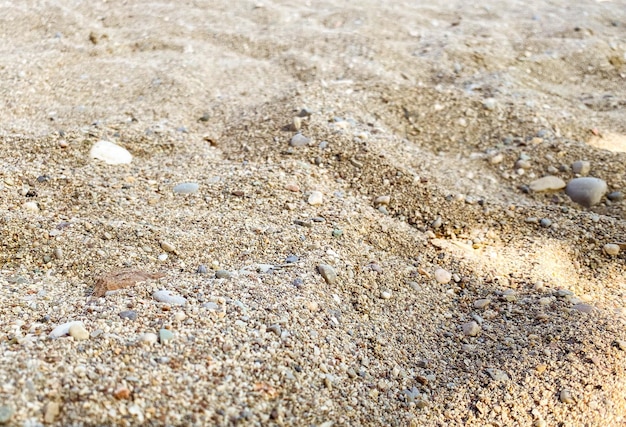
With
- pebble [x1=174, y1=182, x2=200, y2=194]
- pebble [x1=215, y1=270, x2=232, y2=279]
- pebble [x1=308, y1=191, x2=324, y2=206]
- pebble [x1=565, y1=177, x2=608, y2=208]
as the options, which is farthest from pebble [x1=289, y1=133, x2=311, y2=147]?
pebble [x1=565, y1=177, x2=608, y2=208]

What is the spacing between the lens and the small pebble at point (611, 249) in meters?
2.36

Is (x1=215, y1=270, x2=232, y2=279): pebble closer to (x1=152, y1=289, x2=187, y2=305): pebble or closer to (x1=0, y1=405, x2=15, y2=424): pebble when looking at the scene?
(x1=152, y1=289, x2=187, y2=305): pebble

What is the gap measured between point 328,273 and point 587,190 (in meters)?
1.47

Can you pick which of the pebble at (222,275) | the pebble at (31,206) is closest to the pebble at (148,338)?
the pebble at (222,275)

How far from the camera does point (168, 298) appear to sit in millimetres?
1771

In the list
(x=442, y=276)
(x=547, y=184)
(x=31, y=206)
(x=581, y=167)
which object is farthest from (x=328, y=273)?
(x=581, y=167)

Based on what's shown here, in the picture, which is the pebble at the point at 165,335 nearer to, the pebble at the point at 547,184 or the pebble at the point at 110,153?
the pebble at the point at 110,153

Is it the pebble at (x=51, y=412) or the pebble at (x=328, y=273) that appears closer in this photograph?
the pebble at (x=51, y=412)

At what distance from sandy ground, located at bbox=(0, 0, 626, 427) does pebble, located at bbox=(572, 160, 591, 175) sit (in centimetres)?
5

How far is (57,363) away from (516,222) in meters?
1.96

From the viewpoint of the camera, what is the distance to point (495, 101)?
340cm

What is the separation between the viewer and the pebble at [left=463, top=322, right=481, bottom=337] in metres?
1.97

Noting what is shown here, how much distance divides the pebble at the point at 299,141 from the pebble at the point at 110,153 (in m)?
0.79

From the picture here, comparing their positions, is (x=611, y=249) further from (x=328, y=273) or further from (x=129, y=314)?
(x=129, y=314)
